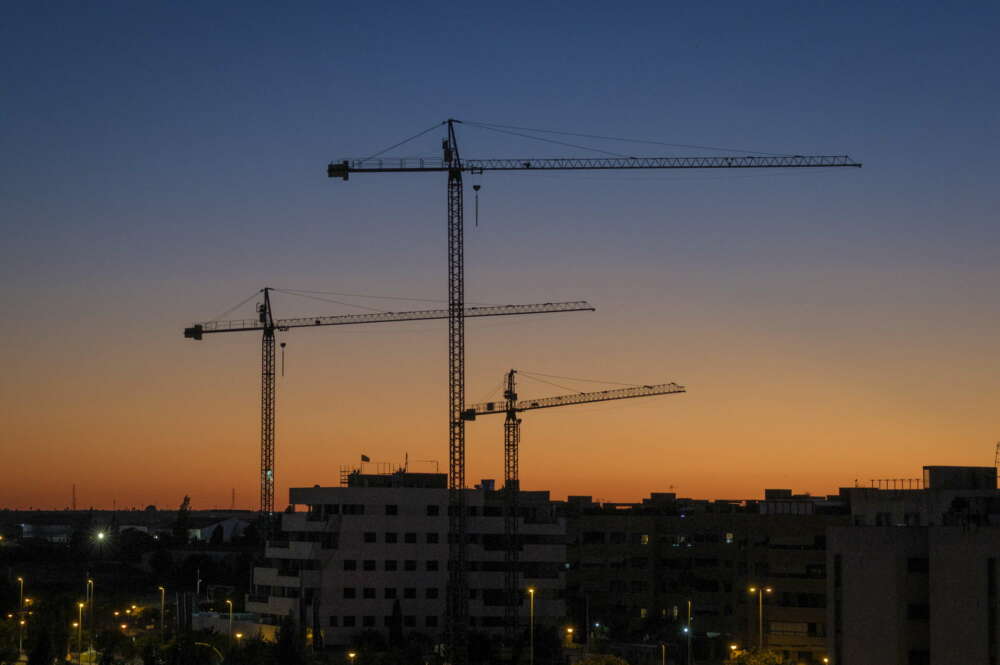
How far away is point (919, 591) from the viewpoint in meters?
54.4

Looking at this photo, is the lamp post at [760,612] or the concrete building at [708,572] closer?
the lamp post at [760,612]

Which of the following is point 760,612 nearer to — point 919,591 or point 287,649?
point 919,591

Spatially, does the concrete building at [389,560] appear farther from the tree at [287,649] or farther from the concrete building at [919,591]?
the concrete building at [919,591]

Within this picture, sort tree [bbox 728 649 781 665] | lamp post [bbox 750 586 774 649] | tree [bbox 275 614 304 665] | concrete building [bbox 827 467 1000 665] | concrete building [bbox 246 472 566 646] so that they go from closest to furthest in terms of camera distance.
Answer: concrete building [bbox 827 467 1000 665]
tree [bbox 728 649 781 665]
lamp post [bbox 750 586 774 649]
tree [bbox 275 614 304 665]
concrete building [bbox 246 472 566 646]

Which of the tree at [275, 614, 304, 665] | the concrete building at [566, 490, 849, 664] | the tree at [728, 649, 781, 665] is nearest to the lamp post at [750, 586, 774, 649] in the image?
the concrete building at [566, 490, 849, 664]

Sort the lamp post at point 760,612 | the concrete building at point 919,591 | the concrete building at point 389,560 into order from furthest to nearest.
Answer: the concrete building at point 389,560 < the lamp post at point 760,612 < the concrete building at point 919,591

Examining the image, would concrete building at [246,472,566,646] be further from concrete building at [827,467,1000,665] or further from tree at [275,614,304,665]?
concrete building at [827,467,1000,665]

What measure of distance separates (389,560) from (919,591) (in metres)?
54.7

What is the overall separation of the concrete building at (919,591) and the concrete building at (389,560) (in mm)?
49633

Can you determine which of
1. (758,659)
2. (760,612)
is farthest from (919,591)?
(760,612)

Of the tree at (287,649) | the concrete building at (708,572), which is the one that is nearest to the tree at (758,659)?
the tree at (287,649)

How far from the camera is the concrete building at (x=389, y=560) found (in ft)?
332

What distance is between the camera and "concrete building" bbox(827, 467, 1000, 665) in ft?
167

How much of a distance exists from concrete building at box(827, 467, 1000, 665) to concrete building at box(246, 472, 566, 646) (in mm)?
49633
